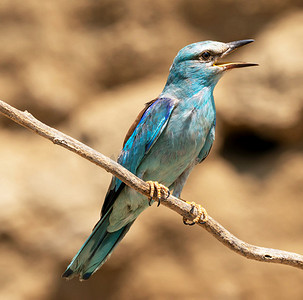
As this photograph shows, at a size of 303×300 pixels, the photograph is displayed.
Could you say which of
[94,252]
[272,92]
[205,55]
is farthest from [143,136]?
[272,92]

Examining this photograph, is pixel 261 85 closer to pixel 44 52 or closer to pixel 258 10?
pixel 258 10

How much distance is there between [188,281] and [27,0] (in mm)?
3310

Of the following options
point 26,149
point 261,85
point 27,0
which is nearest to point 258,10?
point 261,85

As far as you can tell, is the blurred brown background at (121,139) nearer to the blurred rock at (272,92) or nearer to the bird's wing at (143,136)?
the blurred rock at (272,92)

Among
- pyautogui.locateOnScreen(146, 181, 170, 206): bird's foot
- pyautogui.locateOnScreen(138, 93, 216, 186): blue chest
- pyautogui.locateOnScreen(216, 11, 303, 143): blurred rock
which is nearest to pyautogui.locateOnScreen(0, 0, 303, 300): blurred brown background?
pyautogui.locateOnScreen(216, 11, 303, 143): blurred rock

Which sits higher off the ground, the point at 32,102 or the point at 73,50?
the point at 73,50

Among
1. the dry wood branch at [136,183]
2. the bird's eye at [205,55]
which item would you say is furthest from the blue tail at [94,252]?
the bird's eye at [205,55]

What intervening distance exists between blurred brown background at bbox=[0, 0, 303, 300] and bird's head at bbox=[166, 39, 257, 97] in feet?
6.72

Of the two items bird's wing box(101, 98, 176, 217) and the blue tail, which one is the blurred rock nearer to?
bird's wing box(101, 98, 176, 217)

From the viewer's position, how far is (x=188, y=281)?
5695mm

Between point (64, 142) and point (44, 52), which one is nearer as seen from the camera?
point (64, 142)

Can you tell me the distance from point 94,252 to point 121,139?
222 cm

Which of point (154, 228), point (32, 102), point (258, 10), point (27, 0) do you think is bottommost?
point (154, 228)

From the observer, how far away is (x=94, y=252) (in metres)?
3.62
